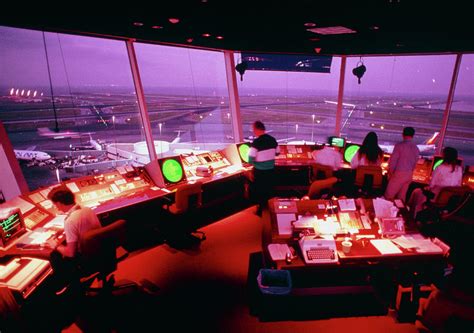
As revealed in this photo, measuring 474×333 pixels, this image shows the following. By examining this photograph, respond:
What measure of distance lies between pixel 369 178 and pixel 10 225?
4.85 meters

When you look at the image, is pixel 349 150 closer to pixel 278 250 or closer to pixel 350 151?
pixel 350 151

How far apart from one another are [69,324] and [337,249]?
2.77 metres

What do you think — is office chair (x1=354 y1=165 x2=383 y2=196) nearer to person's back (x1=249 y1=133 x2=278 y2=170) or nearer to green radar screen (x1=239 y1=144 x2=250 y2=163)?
person's back (x1=249 y1=133 x2=278 y2=170)

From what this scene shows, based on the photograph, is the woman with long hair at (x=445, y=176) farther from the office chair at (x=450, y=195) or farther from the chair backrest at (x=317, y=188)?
the chair backrest at (x=317, y=188)

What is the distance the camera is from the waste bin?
2705 mm

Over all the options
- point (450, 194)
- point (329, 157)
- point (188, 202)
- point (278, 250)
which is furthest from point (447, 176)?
point (188, 202)

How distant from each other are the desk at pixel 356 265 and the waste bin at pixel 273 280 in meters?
0.09

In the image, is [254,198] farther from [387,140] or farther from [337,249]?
[387,140]

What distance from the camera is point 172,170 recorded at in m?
4.77

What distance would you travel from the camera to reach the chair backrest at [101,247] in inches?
97.3

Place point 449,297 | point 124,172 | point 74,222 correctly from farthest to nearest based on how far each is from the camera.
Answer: point 124,172, point 74,222, point 449,297

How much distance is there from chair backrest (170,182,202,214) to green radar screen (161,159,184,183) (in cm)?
65

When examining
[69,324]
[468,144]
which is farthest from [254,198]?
[468,144]

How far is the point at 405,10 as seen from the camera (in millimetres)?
2789
